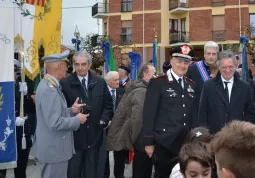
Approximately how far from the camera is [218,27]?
38438 millimetres

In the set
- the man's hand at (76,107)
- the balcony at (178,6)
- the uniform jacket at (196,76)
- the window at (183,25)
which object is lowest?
the man's hand at (76,107)

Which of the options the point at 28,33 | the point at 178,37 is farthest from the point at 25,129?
the point at 178,37

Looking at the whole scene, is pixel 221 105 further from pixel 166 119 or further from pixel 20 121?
pixel 20 121

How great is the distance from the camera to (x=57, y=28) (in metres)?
6.32

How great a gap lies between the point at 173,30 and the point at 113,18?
6361 mm

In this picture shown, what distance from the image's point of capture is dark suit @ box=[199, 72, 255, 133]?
4.91m

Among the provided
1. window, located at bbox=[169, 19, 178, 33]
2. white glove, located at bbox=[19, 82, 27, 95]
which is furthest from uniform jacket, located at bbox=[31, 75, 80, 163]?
window, located at bbox=[169, 19, 178, 33]

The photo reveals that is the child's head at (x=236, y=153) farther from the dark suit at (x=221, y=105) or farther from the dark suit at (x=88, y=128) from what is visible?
the dark suit at (x=88, y=128)

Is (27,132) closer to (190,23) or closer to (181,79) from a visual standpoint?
(181,79)

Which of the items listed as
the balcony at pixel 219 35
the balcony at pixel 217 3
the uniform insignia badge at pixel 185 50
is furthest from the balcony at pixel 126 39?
the uniform insignia badge at pixel 185 50

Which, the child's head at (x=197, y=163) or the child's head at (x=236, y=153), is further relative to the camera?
the child's head at (x=197, y=163)

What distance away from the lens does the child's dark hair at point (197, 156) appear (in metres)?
3.79

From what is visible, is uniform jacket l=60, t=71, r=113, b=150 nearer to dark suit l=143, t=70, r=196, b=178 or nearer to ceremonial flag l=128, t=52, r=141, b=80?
dark suit l=143, t=70, r=196, b=178

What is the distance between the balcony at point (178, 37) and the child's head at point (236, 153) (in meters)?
37.7
